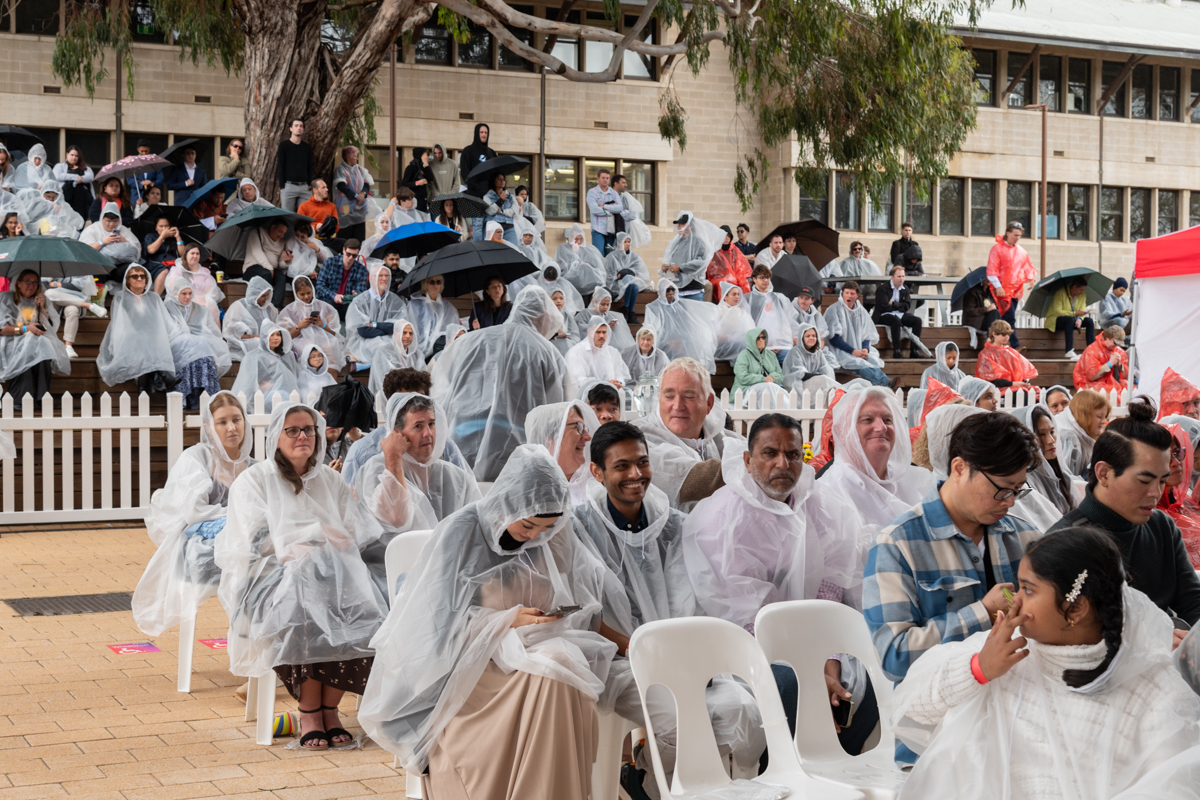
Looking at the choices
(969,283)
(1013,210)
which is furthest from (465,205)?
(1013,210)

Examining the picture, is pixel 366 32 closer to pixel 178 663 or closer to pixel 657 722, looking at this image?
pixel 178 663

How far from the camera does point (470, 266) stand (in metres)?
12.8

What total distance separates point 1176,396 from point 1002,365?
7365mm

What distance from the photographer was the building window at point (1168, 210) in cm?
3253

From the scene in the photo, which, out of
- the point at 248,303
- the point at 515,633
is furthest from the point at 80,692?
the point at 248,303

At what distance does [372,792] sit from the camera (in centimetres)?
484

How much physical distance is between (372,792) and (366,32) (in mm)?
14548

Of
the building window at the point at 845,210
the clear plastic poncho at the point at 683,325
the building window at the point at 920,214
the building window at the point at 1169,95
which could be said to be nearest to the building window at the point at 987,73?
the building window at the point at 920,214

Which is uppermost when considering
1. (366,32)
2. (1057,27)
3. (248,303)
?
(1057,27)

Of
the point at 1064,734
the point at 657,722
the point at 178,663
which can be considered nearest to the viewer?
the point at 1064,734

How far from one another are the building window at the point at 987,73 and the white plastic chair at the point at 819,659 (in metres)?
28.2

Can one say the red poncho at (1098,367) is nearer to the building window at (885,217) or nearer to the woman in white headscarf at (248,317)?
the woman in white headscarf at (248,317)

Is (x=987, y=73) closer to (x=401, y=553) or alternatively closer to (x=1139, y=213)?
(x=1139, y=213)

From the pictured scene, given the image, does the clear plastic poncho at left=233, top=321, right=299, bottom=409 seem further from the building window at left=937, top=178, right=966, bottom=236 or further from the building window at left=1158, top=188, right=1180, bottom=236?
the building window at left=1158, top=188, right=1180, bottom=236
